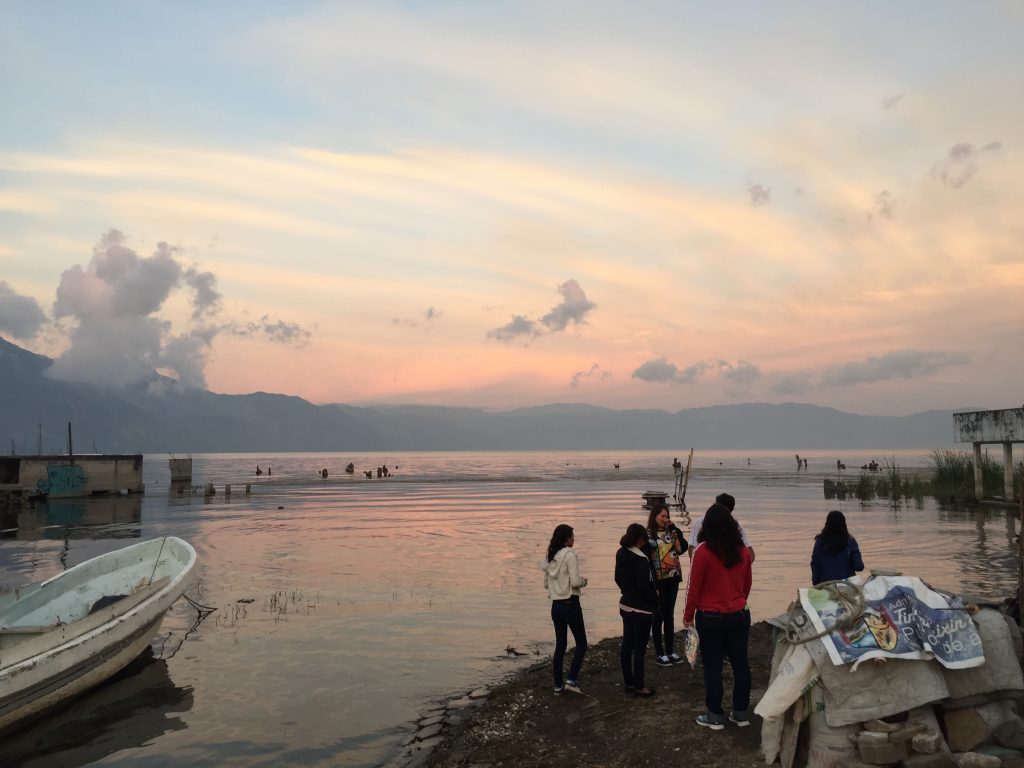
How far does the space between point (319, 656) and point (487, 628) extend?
3.42 meters

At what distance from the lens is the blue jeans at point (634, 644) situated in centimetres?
888

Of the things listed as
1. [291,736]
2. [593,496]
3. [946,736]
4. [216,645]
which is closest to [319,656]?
[216,645]

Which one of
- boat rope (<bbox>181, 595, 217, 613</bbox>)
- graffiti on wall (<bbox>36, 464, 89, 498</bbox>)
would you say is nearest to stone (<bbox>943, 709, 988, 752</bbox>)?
boat rope (<bbox>181, 595, 217, 613</bbox>)

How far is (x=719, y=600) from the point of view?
7.55 metres

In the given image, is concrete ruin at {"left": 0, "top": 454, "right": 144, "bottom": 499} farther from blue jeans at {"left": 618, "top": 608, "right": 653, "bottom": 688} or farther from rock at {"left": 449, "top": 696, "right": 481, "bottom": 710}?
blue jeans at {"left": 618, "top": 608, "right": 653, "bottom": 688}

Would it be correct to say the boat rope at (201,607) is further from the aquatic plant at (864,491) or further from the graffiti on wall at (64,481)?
the graffiti on wall at (64,481)

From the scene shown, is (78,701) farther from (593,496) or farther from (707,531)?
(593,496)

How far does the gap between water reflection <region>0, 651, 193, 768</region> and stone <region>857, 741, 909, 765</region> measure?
854 centimetres

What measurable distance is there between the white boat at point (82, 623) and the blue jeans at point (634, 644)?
7.89 metres

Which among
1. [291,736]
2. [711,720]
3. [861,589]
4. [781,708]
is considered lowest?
[291,736]

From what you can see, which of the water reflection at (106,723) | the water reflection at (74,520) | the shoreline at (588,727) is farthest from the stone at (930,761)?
the water reflection at (74,520)

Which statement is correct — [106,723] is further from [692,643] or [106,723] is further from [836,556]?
[836,556]

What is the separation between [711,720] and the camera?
7848 mm

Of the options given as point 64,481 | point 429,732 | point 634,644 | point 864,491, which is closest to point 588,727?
point 634,644
